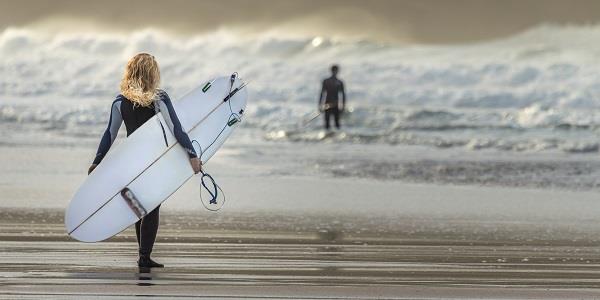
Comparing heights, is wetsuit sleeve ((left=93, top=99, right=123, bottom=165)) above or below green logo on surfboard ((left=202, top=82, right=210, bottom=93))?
below

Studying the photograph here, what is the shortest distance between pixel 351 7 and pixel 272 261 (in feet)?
177

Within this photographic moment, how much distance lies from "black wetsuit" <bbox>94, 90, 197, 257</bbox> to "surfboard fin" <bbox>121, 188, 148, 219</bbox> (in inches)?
1.5

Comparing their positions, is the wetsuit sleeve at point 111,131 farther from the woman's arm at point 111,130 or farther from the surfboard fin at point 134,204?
the surfboard fin at point 134,204

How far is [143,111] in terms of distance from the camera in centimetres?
724

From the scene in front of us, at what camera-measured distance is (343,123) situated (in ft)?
83.0

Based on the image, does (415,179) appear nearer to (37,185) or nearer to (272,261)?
(37,185)

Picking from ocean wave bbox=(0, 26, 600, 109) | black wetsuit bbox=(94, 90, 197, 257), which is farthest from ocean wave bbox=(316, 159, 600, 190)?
ocean wave bbox=(0, 26, 600, 109)

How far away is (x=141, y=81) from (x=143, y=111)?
23 cm

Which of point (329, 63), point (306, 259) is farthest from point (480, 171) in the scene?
point (329, 63)

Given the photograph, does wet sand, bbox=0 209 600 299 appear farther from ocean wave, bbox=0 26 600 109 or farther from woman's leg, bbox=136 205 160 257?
ocean wave, bbox=0 26 600 109

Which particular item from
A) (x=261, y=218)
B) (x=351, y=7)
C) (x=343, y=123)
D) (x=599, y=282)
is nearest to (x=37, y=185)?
(x=261, y=218)

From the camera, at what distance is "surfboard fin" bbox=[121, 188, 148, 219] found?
7.27m

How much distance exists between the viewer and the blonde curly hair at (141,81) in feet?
23.2

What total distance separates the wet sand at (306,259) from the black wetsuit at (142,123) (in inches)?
7.7
